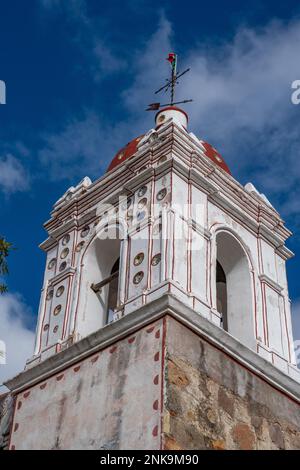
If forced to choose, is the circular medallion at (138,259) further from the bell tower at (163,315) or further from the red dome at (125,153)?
the red dome at (125,153)

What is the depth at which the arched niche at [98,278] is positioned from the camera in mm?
13328

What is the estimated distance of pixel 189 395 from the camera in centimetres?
1067

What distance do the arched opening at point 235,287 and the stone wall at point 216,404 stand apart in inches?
49.9

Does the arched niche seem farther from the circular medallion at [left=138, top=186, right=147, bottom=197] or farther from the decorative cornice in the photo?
the decorative cornice

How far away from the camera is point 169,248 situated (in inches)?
487

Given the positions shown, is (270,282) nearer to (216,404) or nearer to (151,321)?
(151,321)

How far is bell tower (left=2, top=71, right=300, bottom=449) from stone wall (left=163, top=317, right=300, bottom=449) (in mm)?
20

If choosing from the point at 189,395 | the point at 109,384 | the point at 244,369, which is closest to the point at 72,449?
the point at 109,384

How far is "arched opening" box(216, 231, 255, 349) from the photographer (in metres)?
13.3

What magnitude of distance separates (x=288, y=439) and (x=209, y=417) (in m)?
1.62

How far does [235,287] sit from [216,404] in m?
3.17

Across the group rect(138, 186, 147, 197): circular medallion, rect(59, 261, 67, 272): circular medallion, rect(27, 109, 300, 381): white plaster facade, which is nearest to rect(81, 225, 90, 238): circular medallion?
rect(27, 109, 300, 381): white plaster facade

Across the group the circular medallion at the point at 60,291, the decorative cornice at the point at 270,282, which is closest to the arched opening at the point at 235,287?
the decorative cornice at the point at 270,282

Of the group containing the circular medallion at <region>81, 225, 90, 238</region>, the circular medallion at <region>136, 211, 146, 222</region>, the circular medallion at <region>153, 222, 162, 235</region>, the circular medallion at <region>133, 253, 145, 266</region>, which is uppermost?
the circular medallion at <region>81, 225, 90, 238</region>
